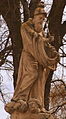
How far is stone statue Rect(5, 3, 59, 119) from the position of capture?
6.27 m

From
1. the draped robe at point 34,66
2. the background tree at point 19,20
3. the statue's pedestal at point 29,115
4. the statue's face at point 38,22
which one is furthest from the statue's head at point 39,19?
the background tree at point 19,20

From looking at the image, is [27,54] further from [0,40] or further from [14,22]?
[0,40]

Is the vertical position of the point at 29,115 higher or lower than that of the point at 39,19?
lower

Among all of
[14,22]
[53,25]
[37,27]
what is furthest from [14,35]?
[37,27]

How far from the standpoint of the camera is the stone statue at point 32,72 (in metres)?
6.27

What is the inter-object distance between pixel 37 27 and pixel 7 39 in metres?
5.75

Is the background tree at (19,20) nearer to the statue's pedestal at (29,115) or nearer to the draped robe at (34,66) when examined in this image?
the draped robe at (34,66)

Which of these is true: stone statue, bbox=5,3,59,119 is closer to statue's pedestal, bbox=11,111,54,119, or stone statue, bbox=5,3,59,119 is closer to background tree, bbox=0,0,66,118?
statue's pedestal, bbox=11,111,54,119

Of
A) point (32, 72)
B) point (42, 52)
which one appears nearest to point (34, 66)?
point (32, 72)

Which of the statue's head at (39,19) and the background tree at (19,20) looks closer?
the statue's head at (39,19)

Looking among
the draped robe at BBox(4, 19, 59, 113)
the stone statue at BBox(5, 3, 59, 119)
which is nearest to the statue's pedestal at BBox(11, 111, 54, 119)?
the stone statue at BBox(5, 3, 59, 119)

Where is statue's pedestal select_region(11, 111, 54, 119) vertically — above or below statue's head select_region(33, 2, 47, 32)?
below

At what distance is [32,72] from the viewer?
646 cm

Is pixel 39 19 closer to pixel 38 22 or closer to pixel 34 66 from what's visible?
pixel 38 22
